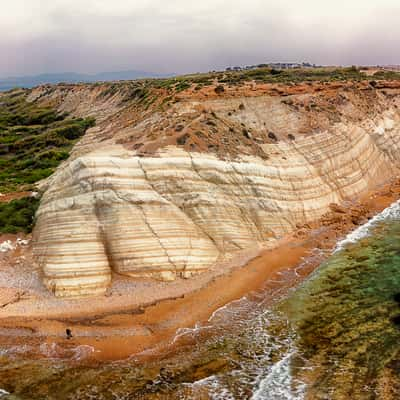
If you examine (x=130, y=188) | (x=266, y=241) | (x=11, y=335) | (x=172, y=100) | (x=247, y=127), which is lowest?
(x=11, y=335)

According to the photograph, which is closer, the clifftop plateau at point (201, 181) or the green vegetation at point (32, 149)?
the clifftop plateau at point (201, 181)

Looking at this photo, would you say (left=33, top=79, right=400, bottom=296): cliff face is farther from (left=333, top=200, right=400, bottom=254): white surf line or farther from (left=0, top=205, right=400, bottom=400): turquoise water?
(left=0, top=205, right=400, bottom=400): turquoise water

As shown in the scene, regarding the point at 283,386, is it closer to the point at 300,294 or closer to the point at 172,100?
the point at 300,294

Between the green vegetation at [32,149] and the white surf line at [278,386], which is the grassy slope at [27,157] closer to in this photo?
the green vegetation at [32,149]

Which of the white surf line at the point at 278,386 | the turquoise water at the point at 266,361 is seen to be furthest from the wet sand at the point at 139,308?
the white surf line at the point at 278,386

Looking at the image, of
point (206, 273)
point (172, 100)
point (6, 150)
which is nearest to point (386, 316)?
point (206, 273)

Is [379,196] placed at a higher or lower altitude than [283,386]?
higher
